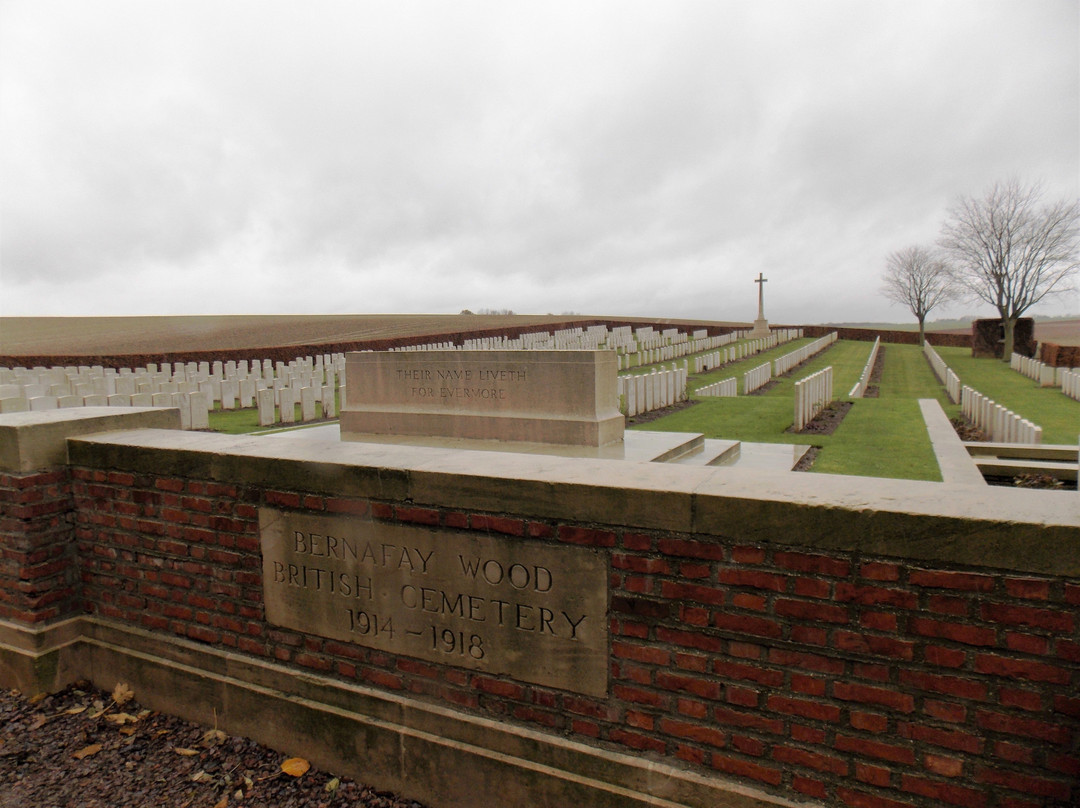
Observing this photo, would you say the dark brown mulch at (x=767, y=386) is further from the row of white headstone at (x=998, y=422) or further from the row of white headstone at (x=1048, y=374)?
the row of white headstone at (x=1048, y=374)

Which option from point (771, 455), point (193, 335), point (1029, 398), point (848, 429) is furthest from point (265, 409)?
point (193, 335)

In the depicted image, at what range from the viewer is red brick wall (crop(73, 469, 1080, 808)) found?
1772 millimetres

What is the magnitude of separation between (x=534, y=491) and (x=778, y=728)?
1.09m

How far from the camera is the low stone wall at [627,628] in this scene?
1.81 metres

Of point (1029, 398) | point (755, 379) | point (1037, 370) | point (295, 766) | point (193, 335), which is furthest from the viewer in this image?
point (193, 335)

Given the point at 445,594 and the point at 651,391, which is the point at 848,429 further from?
the point at 445,594

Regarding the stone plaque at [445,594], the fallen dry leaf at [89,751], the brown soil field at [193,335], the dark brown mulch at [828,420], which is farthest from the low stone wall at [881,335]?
the fallen dry leaf at [89,751]

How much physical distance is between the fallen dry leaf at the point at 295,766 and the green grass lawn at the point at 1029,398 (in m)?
11.8

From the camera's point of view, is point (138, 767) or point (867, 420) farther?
point (867, 420)

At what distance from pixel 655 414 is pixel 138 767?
11865 millimetres

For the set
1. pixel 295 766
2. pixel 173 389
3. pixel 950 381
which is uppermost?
pixel 173 389

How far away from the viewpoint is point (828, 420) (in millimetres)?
12547

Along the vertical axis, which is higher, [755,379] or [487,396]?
[487,396]

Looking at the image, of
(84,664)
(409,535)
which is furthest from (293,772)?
(84,664)
